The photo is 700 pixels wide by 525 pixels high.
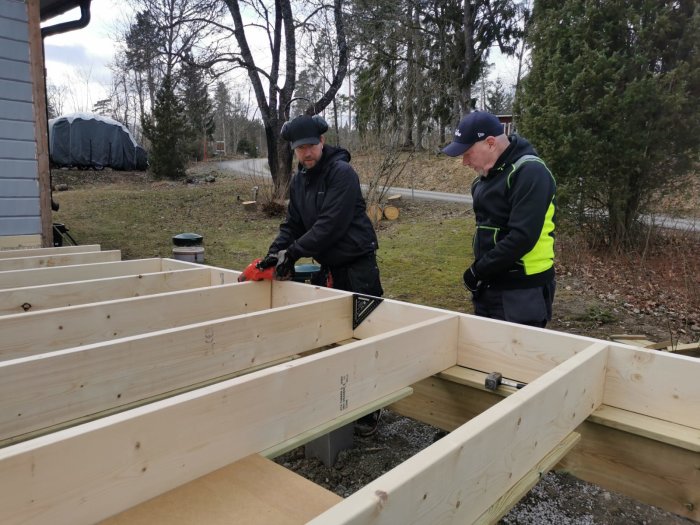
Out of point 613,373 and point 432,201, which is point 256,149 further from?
point 613,373

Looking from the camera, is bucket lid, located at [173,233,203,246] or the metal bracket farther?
bucket lid, located at [173,233,203,246]

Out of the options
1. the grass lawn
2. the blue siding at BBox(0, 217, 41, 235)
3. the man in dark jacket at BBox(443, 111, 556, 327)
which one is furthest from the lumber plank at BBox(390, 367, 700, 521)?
the blue siding at BBox(0, 217, 41, 235)

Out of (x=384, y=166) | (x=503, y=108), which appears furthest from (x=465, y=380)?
(x=503, y=108)

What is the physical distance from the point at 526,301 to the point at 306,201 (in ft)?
5.10

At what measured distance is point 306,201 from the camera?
3395 mm

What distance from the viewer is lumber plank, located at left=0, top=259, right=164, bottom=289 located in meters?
3.31

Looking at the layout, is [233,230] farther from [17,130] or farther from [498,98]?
[498,98]

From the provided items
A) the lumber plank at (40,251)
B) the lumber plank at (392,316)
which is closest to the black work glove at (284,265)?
the lumber plank at (392,316)

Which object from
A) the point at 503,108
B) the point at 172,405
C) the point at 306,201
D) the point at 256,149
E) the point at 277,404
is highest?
the point at 503,108

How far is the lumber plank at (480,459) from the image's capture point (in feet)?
3.62

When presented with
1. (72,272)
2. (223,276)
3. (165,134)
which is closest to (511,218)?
(223,276)

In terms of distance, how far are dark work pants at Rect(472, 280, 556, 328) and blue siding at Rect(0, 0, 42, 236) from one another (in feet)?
18.6

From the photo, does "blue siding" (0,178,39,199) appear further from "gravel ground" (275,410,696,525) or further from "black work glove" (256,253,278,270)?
"gravel ground" (275,410,696,525)

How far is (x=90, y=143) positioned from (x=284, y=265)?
22.0m
